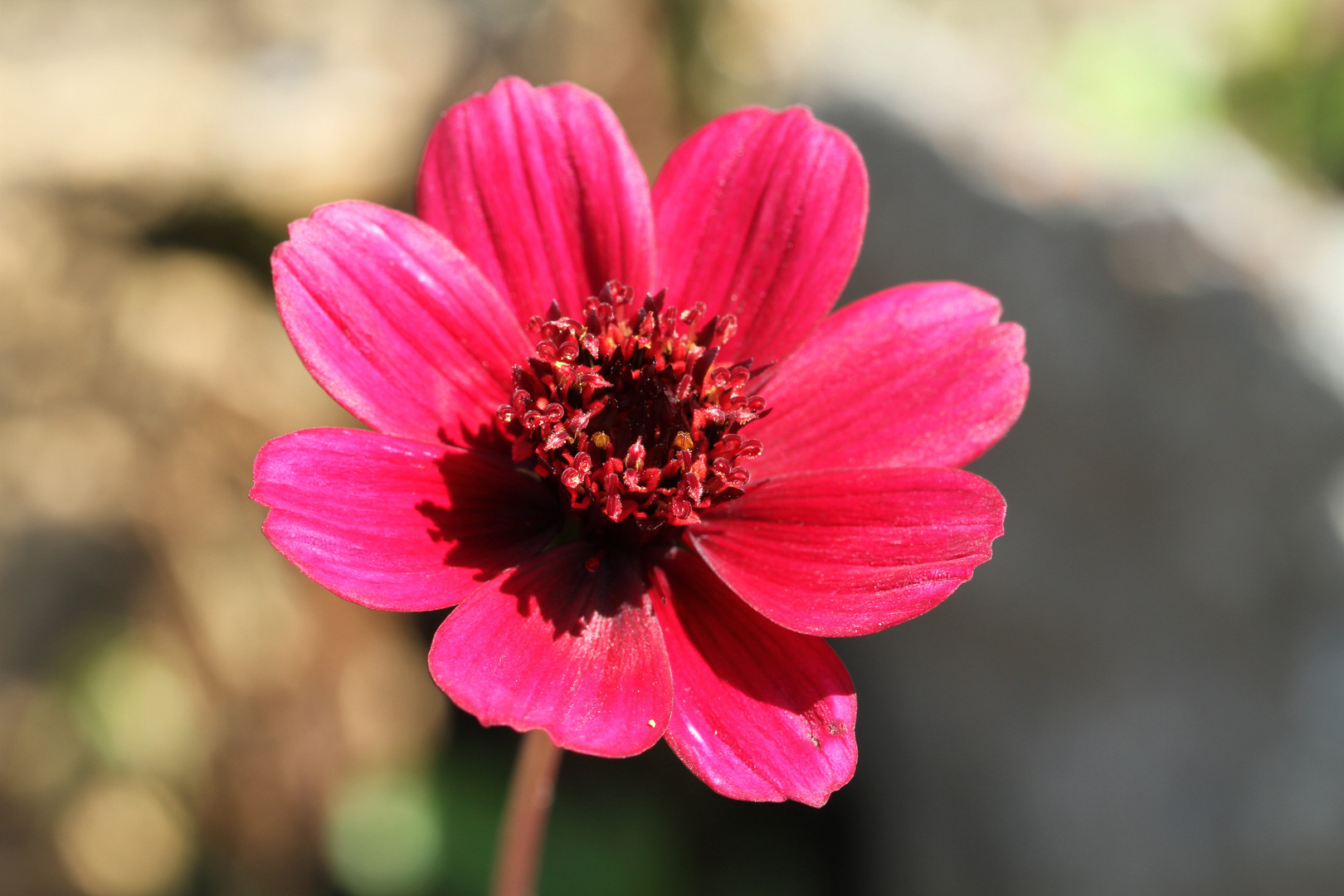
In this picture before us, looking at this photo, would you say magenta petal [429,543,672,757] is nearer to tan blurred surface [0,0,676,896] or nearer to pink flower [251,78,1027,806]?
pink flower [251,78,1027,806]

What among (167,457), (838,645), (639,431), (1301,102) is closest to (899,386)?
(639,431)

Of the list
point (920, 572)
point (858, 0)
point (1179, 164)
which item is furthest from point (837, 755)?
point (858, 0)

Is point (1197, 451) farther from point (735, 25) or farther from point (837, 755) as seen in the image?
point (735, 25)

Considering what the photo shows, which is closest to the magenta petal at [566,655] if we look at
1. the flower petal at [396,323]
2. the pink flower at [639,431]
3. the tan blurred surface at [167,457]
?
the pink flower at [639,431]

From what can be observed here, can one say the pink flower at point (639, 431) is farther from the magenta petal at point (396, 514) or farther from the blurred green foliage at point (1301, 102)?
the blurred green foliage at point (1301, 102)

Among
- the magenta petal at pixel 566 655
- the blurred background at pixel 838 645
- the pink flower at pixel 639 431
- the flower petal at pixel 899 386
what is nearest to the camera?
the magenta petal at pixel 566 655

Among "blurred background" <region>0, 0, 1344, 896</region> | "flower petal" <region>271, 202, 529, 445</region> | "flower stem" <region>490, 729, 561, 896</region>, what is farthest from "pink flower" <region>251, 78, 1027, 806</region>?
"blurred background" <region>0, 0, 1344, 896</region>
